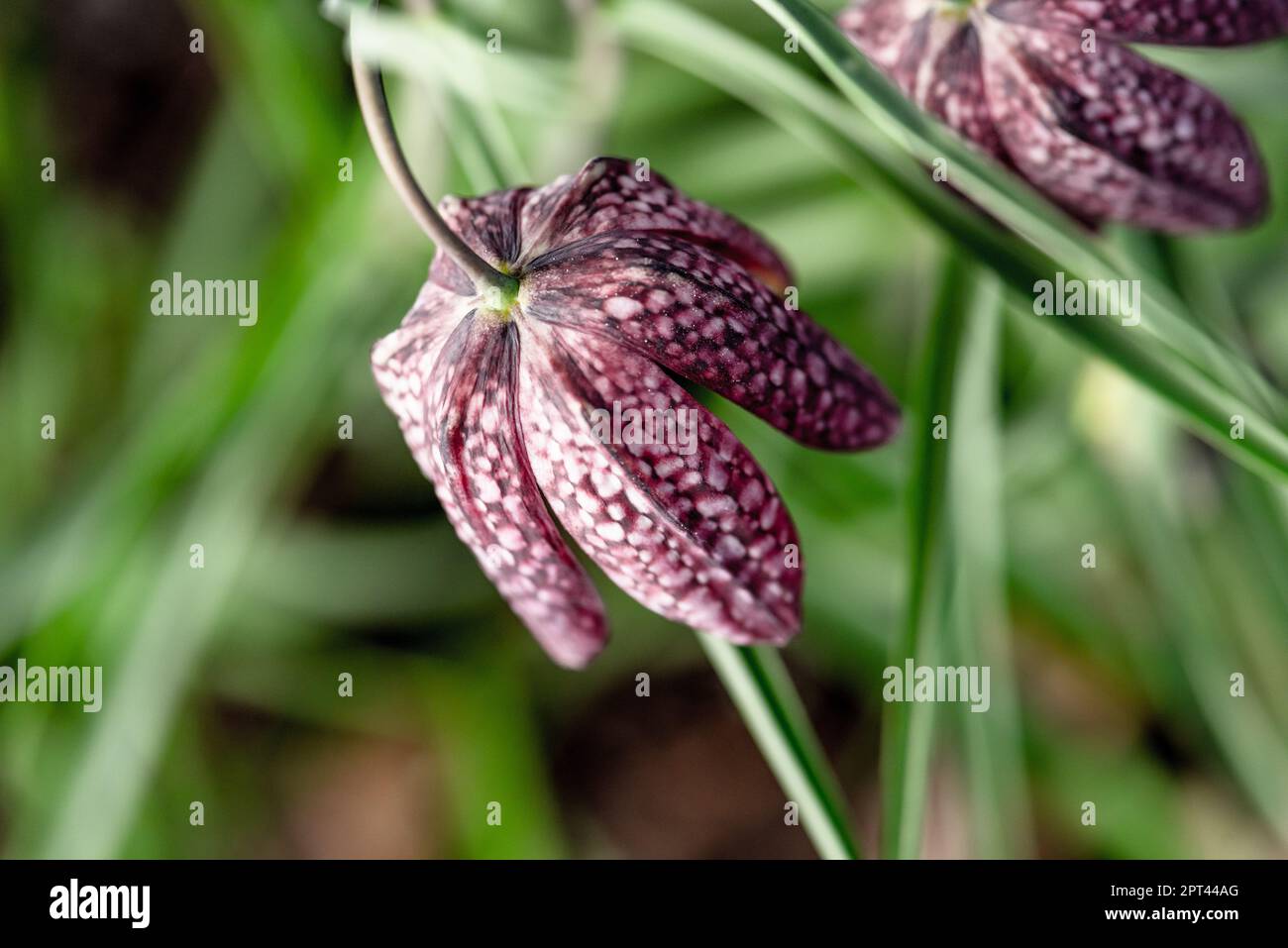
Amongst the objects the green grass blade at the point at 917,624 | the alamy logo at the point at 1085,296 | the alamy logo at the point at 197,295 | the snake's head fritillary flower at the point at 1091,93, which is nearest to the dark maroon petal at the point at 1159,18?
the snake's head fritillary flower at the point at 1091,93

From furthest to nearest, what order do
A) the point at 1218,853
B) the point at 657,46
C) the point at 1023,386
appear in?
the point at 1218,853, the point at 1023,386, the point at 657,46

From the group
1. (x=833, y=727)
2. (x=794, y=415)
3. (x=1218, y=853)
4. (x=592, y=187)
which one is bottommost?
(x=1218, y=853)

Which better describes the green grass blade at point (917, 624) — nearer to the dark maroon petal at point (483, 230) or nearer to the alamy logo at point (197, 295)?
the dark maroon petal at point (483, 230)

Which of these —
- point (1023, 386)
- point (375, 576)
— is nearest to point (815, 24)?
point (1023, 386)

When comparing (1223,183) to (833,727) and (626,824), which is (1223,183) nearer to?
(833,727)

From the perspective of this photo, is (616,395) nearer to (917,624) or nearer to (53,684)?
(917,624)

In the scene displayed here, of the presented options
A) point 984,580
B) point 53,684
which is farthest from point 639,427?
point 53,684

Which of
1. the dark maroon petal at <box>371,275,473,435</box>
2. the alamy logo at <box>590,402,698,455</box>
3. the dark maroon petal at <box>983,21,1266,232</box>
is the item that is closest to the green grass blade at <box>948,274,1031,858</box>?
the dark maroon petal at <box>983,21,1266,232</box>
